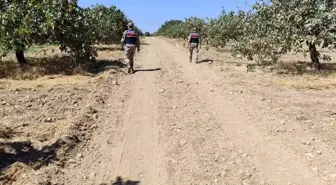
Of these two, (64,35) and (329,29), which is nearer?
(329,29)

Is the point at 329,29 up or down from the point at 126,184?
up

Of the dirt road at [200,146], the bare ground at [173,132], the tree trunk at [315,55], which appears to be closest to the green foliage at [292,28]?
the tree trunk at [315,55]

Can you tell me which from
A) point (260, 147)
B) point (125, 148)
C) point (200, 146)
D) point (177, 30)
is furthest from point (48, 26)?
point (177, 30)

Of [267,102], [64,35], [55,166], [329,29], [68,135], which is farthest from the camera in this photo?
[64,35]

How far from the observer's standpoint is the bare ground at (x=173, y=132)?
578 cm

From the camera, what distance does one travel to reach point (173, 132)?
297 inches

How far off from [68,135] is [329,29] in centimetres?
992

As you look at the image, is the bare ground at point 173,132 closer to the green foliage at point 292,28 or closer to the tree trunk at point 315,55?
the green foliage at point 292,28

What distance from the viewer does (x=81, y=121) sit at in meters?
8.16

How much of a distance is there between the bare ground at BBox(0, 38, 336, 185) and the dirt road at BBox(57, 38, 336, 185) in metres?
0.01

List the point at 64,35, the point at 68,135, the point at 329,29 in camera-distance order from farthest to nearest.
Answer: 1. the point at 64,35
2. the point at 329,29
3. the point at 68,135

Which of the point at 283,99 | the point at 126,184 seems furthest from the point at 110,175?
the point at 283,99

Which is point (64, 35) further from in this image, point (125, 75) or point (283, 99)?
point (283, 99)

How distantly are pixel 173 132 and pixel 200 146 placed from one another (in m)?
0.88
